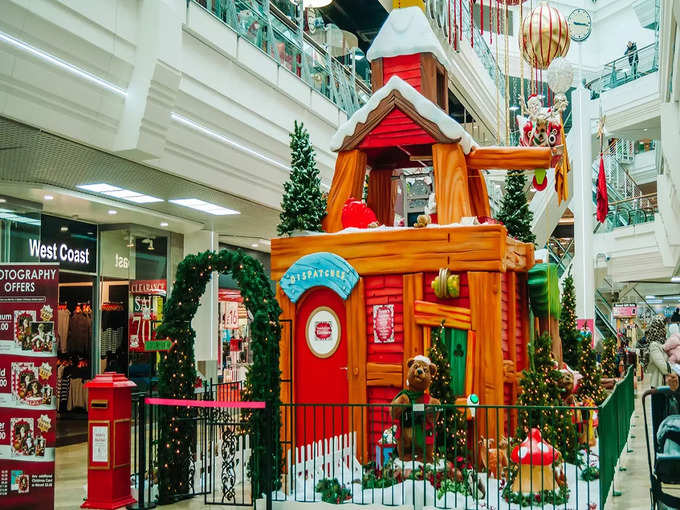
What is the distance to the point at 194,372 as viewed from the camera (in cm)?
818

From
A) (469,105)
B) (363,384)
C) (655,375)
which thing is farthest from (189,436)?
(469,105)

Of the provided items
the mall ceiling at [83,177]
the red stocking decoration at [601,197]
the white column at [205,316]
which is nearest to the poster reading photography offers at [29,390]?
the mall ceiling at [83,177]

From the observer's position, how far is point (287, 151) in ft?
42.7

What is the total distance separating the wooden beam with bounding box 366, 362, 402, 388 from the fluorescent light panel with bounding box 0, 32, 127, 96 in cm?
434

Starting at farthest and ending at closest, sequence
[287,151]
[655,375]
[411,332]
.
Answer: [655,375], [287,151], [411,332]

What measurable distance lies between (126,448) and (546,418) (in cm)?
429

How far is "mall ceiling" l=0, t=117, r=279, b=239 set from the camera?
891cm

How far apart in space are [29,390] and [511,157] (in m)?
5.96

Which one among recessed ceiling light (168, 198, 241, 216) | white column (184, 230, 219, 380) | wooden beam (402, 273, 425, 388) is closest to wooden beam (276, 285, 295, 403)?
wooden beam (402, 273, 425, 388)

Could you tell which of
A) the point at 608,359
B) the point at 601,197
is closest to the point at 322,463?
the point at 608,359

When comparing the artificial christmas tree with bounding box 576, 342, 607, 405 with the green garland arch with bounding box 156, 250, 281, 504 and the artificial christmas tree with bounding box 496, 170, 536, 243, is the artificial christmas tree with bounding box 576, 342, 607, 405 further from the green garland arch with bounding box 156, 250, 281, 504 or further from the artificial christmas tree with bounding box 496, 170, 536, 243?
the green garland arch with bounding box 156, 250, 281, 504

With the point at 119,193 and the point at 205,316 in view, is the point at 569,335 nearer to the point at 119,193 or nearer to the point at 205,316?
the point at 205,316

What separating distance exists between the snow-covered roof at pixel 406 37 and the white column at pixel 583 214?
937 cm

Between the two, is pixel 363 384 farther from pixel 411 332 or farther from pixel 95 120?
pixel 95 120
